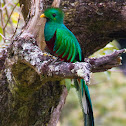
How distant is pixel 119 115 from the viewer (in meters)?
7.00

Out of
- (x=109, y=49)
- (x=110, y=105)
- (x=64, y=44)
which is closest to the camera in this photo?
(x=64, y=44)

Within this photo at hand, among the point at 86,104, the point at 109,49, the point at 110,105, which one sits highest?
the point at 109,49

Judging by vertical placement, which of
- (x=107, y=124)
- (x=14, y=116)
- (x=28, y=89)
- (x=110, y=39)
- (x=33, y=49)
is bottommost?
(x=107, y=124)

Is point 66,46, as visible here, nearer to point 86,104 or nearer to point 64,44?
point 64,44

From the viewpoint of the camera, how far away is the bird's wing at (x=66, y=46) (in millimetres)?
1616

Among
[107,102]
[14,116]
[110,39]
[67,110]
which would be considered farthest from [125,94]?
[14,116]

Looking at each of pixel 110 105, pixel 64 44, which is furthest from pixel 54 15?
pixel 110 105

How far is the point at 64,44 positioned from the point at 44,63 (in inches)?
14.4

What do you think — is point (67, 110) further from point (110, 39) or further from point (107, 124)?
point (110, 39)

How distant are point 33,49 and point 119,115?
604cm

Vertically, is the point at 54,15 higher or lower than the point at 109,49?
higher

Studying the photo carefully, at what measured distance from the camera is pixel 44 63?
129cm

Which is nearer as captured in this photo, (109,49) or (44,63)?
(44,63)

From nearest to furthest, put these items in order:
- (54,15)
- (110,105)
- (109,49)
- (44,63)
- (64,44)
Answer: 1. (44,63)
2. (64,44)
3. (54,15)
4. (109,49)
5. (110,105)
